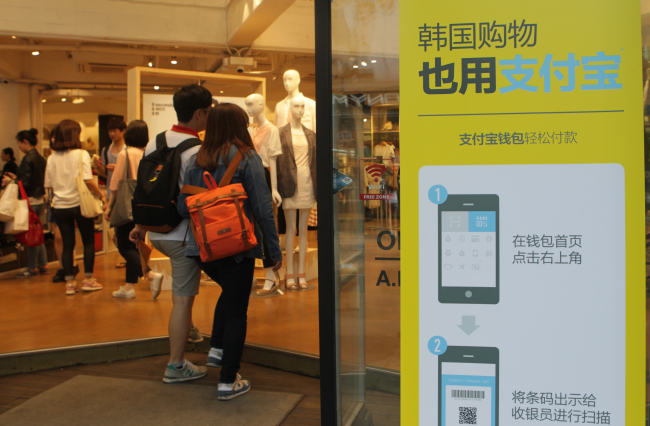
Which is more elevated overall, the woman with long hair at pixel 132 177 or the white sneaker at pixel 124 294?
the woman with long hair at pixel 132 177

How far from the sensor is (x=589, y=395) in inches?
41.4

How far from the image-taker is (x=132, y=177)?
3910 millimetres

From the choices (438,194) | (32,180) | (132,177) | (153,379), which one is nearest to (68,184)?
(132,177)

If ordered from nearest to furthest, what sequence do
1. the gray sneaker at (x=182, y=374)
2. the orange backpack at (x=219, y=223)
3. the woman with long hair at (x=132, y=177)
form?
the orange backpack at (x=219, y=223) → the gray sneaker at (x=182, y=374) → the woman with long hair at (x=132, y=177)

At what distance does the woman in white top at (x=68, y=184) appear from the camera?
4496 millimetres

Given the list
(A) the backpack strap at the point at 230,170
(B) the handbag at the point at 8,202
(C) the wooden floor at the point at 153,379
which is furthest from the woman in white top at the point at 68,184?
(A) the backpack strap at the point at 230,170

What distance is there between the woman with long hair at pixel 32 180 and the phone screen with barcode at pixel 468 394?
224 inches

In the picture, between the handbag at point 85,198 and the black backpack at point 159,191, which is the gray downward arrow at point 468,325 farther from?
the handbag at point 85,198

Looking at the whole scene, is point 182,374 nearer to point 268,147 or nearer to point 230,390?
point 230,390

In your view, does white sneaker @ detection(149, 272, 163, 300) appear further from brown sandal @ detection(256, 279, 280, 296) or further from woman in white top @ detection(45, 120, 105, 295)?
woman in white top @ detection(45, 120, 105, 295)

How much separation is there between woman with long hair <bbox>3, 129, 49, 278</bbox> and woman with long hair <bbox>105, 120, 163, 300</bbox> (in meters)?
1.84

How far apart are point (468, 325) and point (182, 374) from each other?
195cm

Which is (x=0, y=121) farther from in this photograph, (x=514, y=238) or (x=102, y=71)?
(x=514, y=238)

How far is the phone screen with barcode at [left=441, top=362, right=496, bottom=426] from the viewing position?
3.57ft
